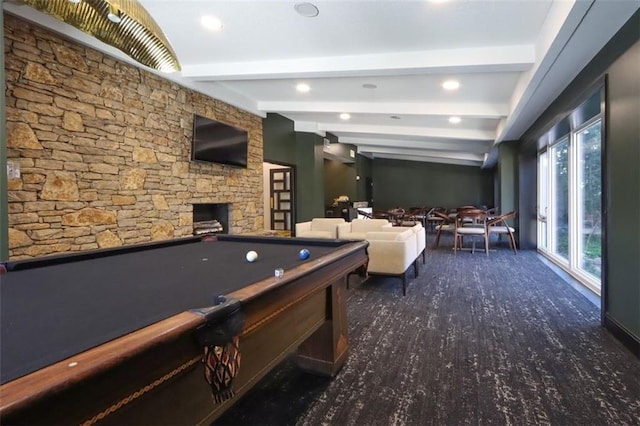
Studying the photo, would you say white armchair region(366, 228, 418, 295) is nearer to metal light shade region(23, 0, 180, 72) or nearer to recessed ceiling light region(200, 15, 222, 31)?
recessed ceiling light region(200, 15, 222, 31)

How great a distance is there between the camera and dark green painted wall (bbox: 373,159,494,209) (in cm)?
1290

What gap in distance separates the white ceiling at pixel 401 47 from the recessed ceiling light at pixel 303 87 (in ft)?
0.31

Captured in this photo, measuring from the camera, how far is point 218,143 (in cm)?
516

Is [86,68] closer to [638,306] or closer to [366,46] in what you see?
[366,46]

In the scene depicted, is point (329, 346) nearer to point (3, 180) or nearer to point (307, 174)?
point (3, 180)

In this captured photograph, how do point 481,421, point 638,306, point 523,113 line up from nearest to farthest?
point 481,421, point 638,306, point 523,113

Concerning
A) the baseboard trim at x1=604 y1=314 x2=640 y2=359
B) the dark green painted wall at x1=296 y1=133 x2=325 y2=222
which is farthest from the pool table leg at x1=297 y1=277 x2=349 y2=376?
the dark green painted wall at x1=296 y1=133 x2=325 y2=222

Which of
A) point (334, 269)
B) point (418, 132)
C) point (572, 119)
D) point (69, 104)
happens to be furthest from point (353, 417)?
point (418, 132)

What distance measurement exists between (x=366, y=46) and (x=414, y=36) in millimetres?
515

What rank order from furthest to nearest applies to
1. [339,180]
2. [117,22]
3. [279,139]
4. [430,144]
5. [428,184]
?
[428,184]
[339,180]
[430,144]
[279,139]
[117,22]

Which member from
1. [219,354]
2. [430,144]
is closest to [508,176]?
[430,144]

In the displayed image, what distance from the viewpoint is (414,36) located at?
3.32m

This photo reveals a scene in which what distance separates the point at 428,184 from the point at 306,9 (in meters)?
11.5

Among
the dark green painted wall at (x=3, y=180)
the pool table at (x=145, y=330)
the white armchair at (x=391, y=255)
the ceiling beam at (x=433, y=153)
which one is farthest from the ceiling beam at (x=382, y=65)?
the ceiling beam at (x=433, y=153)
